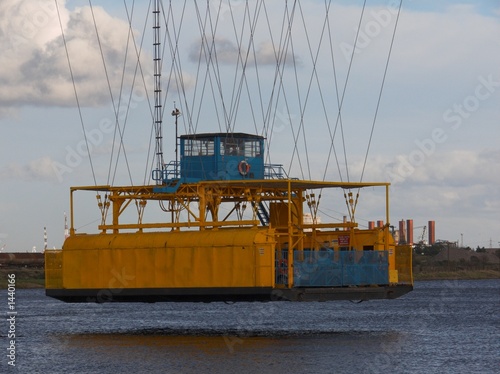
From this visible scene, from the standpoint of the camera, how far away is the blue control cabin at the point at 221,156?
189 ft

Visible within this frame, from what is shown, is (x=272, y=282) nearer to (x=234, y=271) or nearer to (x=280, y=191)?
(x=234, y=271)

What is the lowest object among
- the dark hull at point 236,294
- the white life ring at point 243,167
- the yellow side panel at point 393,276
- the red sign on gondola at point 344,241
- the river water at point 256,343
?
the river water at point 256,343

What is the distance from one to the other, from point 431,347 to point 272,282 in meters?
8.25

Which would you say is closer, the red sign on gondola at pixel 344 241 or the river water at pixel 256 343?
the river water at pixel 256 343

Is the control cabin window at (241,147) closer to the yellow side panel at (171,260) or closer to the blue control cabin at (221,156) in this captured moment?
the blue control cabin at (221,156)

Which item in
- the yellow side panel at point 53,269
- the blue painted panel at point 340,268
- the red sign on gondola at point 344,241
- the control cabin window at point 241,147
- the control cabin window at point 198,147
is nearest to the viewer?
the blue painted panel at point 340,268

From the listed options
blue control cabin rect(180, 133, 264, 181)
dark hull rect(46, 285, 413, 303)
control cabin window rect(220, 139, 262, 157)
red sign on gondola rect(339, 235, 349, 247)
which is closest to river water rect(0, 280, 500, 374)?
dark hull rect(46, 285, 413, 303)

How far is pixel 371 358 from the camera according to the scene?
4581cm

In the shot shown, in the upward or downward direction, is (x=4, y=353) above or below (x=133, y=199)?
below

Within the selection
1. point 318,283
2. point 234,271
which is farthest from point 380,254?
point 234,271

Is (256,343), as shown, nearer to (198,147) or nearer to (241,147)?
(241,147)

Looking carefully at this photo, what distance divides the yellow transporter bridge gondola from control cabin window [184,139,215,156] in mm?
51

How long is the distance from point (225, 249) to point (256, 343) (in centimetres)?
463

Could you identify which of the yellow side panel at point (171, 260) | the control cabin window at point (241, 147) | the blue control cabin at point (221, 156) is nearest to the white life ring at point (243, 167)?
the blue control cabin at point (221, 156)
